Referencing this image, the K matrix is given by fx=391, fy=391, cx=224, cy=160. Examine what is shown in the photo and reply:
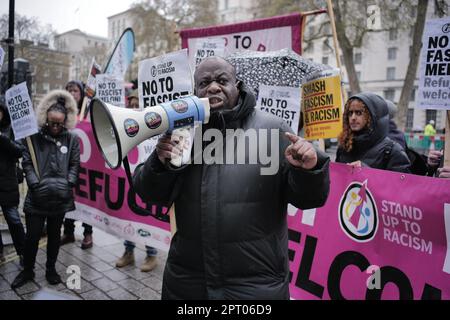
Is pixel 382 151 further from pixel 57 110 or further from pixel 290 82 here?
pixel 57 110

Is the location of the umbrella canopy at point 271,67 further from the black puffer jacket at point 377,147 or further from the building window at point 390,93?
the building window at point 390,93

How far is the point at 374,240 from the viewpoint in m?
2.62

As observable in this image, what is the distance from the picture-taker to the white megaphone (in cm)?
149

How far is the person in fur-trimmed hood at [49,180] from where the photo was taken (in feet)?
12.0

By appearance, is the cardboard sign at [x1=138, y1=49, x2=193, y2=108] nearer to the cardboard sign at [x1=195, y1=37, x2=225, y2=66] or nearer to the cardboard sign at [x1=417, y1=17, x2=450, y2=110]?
the cardboard sign at [x1=195, y1=37, x2=225, y2=66]

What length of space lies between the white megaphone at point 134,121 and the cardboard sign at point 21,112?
228 centimetres

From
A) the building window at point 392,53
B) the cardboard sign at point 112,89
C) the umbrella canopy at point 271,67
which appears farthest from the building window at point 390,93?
the cardboard sign at point 112,89

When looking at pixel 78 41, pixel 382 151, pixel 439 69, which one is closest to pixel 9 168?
pixel 382 151

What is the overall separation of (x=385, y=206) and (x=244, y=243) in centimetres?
134

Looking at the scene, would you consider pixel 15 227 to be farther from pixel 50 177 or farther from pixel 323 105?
pixel 323 105

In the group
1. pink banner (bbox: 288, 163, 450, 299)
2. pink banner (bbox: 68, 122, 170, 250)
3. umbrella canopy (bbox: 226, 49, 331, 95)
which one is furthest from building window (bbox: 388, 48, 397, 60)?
pink banner (bbox: 288, 163, 450, 299)

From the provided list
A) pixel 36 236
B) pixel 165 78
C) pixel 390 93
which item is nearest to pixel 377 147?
pixel 165 78

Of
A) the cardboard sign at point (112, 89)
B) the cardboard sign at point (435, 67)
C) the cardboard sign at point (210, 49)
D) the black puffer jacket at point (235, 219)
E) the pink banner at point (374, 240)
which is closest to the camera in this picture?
the black puffer jacket at point (235, 219)

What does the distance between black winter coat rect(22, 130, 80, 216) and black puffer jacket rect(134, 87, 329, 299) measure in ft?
7.50
